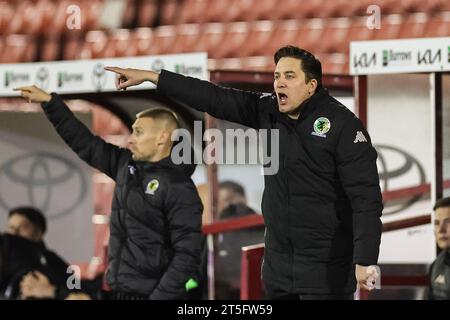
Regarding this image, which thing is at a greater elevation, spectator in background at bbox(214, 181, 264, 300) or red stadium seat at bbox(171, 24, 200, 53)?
red stadium seat at bbox(171, 24, 200, 53)

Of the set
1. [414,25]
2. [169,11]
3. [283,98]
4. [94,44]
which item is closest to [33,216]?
[94,44]

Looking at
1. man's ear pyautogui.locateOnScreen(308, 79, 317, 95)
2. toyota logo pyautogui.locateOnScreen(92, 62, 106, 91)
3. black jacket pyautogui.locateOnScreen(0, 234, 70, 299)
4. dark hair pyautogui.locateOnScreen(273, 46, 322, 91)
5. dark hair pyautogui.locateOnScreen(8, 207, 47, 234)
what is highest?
toyota logo pyautogui.locateOnScreen(92, 62, 106, 91)

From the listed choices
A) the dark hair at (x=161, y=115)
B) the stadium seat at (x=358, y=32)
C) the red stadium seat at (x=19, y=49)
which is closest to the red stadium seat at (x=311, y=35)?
the stadium seat at (x=358, y=32)

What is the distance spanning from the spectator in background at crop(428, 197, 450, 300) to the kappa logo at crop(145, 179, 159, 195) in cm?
152

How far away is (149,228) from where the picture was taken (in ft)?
18.0

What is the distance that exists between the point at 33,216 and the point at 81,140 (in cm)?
223

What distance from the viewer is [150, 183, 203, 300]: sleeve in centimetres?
540

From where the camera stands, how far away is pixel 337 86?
6750 mm

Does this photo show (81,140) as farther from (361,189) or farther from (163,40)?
(163,40)

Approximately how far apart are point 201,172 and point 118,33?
8.60 ft

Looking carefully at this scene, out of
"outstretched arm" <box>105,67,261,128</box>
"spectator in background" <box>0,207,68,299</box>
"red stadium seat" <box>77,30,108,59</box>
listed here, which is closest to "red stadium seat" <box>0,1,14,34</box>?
"red stadium seat" <box>77,30,108,59</box>

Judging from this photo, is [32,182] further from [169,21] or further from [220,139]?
[169,21]

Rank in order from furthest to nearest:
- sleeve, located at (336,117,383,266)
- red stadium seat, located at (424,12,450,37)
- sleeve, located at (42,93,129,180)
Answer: red stadium seat, located at (424,12,450,37), sleeve, located at (42,93,129,180), sleeve, located at (336,117,383,266)

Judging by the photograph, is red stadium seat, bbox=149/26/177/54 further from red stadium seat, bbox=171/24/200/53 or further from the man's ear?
the man's ear
